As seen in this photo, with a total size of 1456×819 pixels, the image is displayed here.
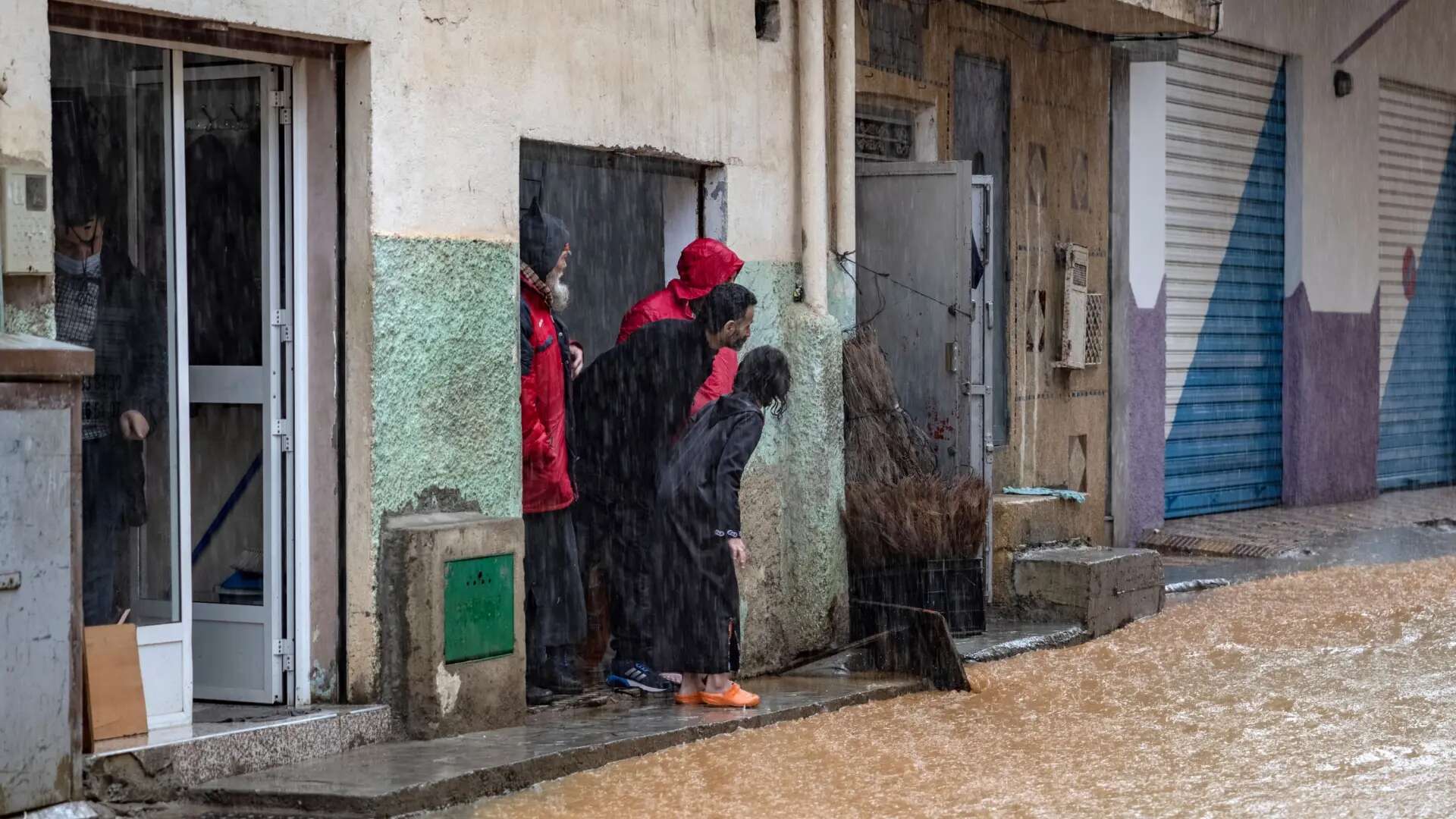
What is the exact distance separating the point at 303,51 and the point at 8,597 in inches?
93.4

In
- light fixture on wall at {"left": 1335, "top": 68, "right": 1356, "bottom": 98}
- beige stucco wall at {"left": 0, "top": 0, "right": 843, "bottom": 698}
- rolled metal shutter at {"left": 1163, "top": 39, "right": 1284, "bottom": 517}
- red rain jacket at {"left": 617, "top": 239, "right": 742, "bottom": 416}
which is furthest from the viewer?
light fixture on wall at {"left": 1335, "top": 68, "right": 1356, "bottom": 98}

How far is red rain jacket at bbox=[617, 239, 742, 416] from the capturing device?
8.43 m

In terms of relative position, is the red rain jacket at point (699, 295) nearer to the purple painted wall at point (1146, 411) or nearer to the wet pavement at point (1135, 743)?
the wet pavement at point (1135, 743)

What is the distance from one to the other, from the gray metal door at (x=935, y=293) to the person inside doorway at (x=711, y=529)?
2625mm

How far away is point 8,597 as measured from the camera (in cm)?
548

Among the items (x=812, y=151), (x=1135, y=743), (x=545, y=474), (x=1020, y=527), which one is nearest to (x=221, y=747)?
(x=545, y=474)

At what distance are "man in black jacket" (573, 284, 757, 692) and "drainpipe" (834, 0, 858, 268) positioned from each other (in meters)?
1.53

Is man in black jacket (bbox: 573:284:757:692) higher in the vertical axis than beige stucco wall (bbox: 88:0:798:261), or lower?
lower

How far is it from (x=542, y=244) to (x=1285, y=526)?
888 cm

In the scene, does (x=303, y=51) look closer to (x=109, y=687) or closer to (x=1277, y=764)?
(x=109, y=687)

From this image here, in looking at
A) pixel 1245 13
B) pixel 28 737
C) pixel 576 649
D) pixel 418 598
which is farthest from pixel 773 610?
pixel 1245 13

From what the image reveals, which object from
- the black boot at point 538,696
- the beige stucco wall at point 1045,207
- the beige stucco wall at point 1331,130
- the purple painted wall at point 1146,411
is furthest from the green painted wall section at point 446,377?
the beige stucco wall at point 1331,130

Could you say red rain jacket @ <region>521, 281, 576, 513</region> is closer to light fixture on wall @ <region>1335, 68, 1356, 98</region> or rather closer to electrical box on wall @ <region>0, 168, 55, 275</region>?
electrical box on wall @ <region>0, 168, 55, 275</region>

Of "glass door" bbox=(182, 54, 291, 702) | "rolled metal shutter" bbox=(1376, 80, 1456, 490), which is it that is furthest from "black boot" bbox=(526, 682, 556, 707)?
"rolled metal shutter" bbox=(1376, 80, 1456, 490)
